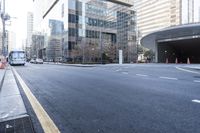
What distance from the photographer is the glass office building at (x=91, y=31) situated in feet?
228

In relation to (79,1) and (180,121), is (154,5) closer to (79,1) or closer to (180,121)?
(79,1)

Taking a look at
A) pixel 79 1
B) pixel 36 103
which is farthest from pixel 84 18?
pixel 36 103

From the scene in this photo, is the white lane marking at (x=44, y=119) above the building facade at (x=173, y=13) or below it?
below

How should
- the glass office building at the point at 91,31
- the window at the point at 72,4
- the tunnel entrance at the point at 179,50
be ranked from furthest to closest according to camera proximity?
the window at the point at 72,4 → the glass office building at the point at 91,31 → the tunnel entrance at the point at 179,50

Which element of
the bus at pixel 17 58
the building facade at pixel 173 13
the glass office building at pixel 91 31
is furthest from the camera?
the building facade at pixel 173 13

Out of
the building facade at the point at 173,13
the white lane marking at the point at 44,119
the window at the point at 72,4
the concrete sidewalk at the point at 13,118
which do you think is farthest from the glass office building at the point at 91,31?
the building facade at the point at 173,13

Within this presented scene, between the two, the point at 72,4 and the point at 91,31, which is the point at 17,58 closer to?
the point at 72,4

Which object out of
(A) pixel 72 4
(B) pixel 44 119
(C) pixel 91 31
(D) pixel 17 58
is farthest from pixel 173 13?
(B) pixel 44 119

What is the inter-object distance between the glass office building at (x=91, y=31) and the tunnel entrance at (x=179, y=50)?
1596cm

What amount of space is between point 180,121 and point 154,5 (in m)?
164

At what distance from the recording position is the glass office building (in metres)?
69.4

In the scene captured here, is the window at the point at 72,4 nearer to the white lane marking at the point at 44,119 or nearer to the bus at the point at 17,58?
the bus at the point at 17,58

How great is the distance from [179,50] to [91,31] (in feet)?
99.8

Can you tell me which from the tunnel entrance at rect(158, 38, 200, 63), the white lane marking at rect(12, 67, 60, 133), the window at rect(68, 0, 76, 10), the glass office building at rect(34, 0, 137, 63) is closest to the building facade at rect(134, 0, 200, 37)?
the glass office building at rect(34, 0, 137, 63)
